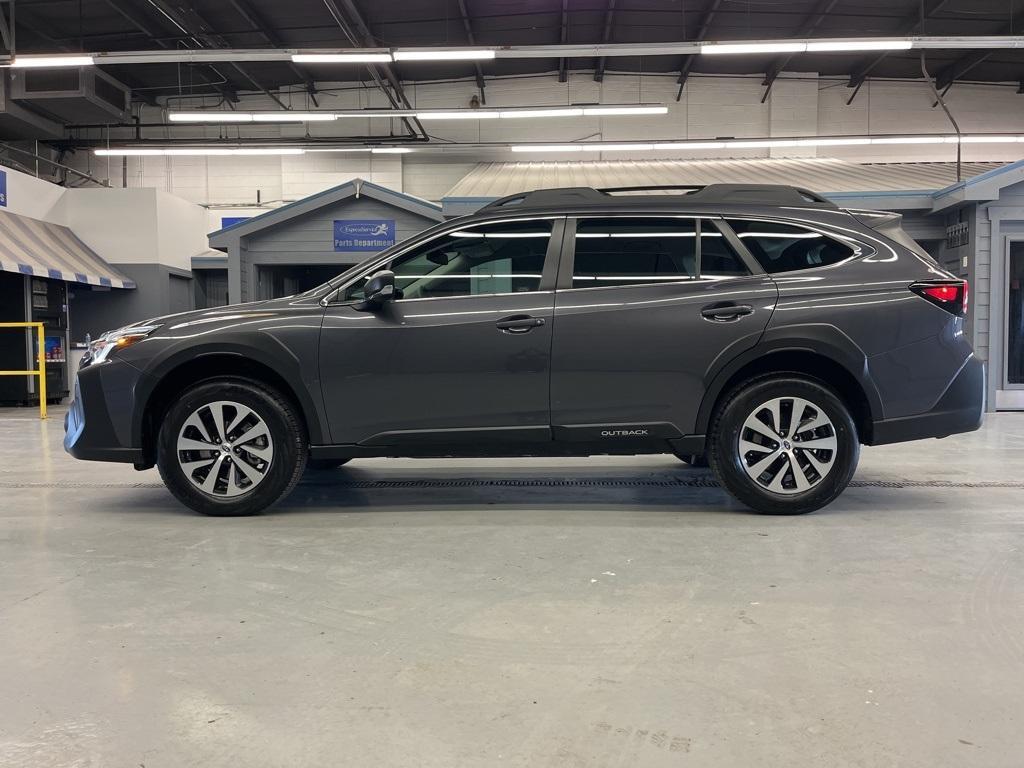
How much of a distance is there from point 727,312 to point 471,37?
48.6 ft

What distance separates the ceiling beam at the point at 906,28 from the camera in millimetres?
14781

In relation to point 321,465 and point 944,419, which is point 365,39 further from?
point 944,419

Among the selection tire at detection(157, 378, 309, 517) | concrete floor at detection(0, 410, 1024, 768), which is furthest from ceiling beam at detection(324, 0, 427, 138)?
concrete floor at detection(0, 410, 1024, 768)

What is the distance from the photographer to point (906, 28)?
16.1 meters

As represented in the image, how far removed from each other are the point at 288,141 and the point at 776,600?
19.8m

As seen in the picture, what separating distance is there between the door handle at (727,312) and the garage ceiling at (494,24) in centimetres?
1243

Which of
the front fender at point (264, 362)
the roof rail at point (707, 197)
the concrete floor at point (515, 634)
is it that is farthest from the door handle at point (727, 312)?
the front fender at point (264, 362)

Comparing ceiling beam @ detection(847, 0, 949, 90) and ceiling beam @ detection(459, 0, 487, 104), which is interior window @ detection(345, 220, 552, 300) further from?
ceiling beam @ detection(847, 0, 949, 90)

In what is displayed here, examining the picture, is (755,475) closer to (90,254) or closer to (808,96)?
(90,254)

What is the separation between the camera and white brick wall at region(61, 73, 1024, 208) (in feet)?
64.7

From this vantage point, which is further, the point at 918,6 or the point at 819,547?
the point at 918,6

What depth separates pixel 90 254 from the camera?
1655 cm

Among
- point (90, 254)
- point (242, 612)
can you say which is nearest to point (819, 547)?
point (242, 612)

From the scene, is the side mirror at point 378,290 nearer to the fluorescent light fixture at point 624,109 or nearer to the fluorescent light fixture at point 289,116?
the fluorescent light fixture at point 624,109
